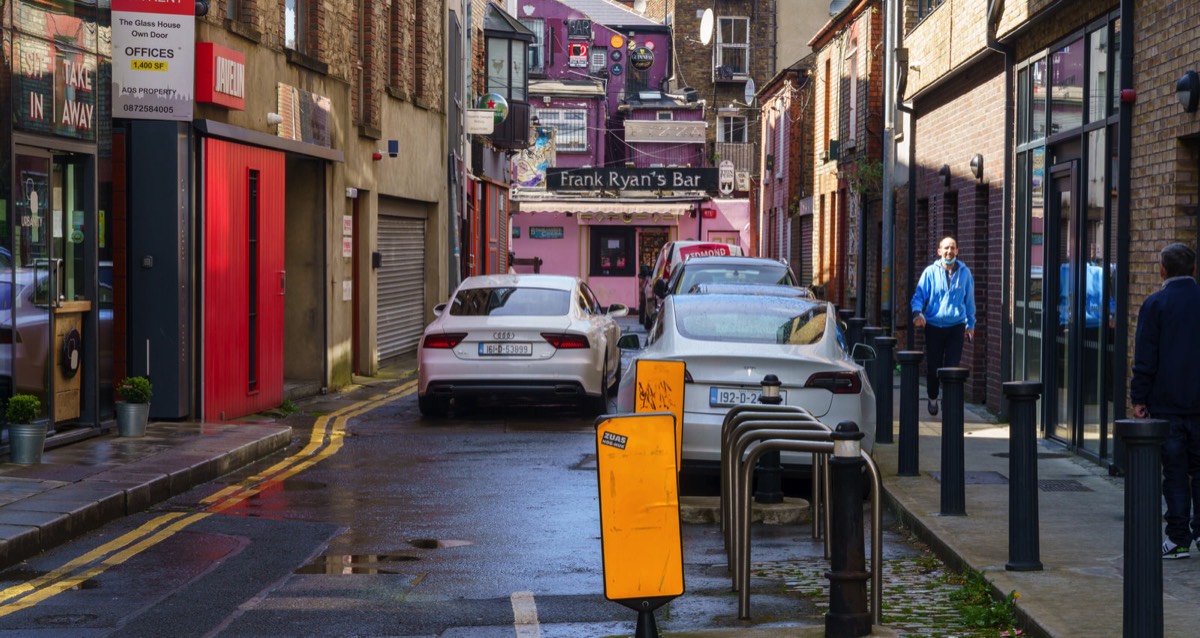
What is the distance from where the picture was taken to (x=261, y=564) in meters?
8.27

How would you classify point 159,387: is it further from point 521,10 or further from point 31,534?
point 521,10

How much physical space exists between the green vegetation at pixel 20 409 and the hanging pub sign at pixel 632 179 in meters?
37.2

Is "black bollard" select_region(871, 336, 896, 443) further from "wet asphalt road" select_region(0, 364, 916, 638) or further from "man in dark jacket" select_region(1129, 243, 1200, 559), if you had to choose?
"man in dark jacket" select_region(1129, 243, 1200, 559)

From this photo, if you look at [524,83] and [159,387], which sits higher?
[524,83]

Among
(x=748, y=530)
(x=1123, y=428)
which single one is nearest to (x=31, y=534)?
(x=748, y=530)

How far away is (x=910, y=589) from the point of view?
25.4 ft

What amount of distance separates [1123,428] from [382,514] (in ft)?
18.8

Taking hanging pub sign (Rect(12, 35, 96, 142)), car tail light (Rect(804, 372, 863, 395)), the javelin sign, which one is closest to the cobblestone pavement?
car tail light (Rect(804, 372, 863, 395))

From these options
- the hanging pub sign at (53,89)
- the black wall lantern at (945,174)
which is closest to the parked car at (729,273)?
the black wall lantern at (945,174)

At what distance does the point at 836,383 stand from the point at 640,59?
48.5 m

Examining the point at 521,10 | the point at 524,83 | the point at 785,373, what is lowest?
the point at 785,373

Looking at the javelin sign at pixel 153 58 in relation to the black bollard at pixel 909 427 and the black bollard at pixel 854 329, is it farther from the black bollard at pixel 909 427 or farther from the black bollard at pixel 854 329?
the black bollard at pixel 854 329

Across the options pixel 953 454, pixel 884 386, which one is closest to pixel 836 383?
pixel 953 454

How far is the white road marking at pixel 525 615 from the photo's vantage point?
668 centimetres
